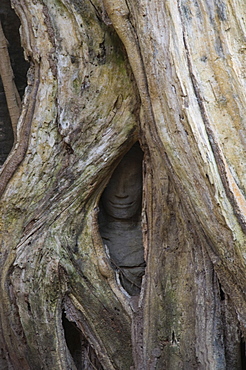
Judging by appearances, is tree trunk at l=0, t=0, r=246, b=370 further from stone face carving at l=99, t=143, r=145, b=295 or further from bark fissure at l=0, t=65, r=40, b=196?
stone face carving at l=99, t=143, r=145, b=295

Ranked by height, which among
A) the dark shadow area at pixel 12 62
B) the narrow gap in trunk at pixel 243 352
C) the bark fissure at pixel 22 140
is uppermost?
the dark shadow area at pixel 12 62

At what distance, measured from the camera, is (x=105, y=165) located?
2.07 meters

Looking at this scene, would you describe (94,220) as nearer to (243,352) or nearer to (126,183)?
(126,183)

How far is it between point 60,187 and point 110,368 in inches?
28.8

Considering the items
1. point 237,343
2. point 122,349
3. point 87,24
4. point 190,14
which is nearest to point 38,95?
point 87,24

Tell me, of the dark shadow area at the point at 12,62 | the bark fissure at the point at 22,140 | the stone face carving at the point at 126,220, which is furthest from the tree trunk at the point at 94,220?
the dark shadow area at the point at 12,62

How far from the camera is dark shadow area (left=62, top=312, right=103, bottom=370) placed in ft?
7.18

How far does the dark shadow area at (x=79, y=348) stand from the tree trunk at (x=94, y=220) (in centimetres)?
1

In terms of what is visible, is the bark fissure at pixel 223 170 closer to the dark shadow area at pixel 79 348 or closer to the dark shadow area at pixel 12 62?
the dark shadow area at pixel 79 348

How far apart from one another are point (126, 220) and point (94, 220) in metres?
0.23

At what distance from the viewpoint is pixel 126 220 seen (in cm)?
230

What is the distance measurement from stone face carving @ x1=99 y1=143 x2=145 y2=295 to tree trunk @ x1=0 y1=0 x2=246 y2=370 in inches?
4.2

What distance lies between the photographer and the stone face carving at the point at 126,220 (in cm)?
223

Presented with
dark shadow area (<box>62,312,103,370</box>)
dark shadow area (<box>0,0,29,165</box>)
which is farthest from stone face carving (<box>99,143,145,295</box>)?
dark shadow area (<box>0,0,29,165</box>)
